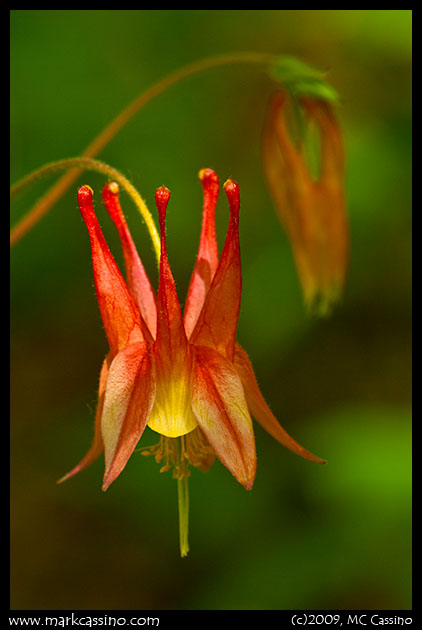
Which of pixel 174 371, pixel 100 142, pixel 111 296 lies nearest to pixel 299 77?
pixel 100 142

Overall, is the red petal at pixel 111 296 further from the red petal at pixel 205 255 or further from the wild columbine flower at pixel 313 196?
the wild columbine flower at pixel 313 196

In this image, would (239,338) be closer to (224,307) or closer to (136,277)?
(136,277)

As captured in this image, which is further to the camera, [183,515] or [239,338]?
[239,338]

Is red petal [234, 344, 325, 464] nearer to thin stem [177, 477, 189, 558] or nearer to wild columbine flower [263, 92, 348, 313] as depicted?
thin stem [177, 477, 189, 558]

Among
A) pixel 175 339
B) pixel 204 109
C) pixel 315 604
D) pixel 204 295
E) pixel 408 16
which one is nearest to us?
pixel 175 339

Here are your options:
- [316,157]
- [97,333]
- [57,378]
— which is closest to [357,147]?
[316,157]

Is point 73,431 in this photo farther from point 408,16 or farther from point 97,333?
point 408,16

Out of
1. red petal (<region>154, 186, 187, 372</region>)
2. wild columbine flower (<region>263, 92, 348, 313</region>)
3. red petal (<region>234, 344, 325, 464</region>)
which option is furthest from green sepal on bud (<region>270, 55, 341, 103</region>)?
red petal (<region>234, 344, 325, 464</region>)
